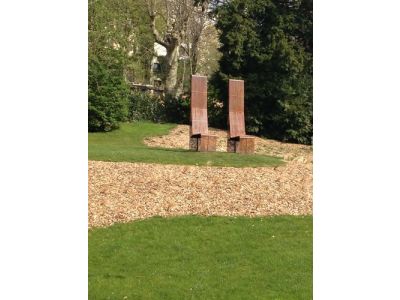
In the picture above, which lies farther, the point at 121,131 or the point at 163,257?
the point at 121,131

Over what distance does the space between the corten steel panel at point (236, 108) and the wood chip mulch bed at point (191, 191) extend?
78.3 inches

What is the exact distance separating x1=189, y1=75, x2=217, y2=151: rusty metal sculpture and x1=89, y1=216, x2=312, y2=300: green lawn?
4602mm

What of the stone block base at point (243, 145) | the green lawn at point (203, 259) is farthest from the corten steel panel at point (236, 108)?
the green lawn at point (203, 259)

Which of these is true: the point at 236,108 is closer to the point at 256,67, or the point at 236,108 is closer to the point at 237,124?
the point at 237,124

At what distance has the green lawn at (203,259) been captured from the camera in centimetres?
434

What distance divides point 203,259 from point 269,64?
41.3ft

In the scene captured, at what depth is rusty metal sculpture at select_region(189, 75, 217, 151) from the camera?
1083 centimetres

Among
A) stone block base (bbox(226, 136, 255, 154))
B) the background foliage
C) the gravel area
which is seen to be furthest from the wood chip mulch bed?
the background foliage

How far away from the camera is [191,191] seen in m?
7.34

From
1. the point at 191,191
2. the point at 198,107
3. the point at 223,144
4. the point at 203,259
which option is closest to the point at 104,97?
the point at 223,144
